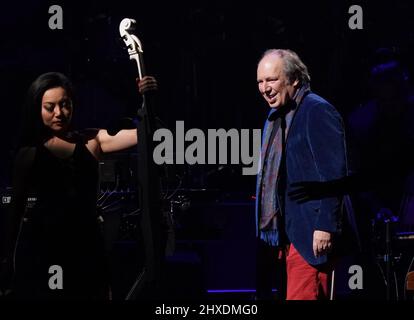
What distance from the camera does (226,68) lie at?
4125 mm

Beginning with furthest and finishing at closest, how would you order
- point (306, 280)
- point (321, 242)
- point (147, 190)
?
1. point (147, 190)
2. point (306, 280)
3. point (321, 242)

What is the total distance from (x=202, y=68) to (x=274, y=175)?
120 centimetres

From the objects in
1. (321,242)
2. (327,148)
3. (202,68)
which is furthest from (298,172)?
(202,68)

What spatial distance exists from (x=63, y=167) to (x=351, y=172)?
1596 mm

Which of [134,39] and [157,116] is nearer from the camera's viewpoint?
[134,39]

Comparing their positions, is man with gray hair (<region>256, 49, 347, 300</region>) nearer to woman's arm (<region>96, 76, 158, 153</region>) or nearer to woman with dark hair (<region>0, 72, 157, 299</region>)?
woman's arm (<region>96, 76, 158, 153</region>)

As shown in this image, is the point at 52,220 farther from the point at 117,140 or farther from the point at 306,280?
the point at 306,280

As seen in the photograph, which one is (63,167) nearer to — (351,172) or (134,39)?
(134,39)

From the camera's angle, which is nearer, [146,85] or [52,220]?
[52,220]

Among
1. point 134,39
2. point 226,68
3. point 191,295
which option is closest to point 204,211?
point 191,295

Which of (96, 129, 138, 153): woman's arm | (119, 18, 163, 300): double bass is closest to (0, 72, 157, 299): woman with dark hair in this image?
(96, 129, 138, 153): woman's arm

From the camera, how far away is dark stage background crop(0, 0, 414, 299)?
3904 millimetres

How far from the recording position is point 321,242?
296 cm

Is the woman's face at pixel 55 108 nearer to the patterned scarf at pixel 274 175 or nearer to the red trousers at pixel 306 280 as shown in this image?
the patterned scarf at pixel 274 175
